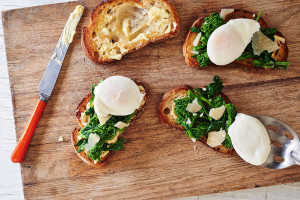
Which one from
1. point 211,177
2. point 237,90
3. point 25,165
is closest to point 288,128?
point 237,90

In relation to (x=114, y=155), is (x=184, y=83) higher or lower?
higher

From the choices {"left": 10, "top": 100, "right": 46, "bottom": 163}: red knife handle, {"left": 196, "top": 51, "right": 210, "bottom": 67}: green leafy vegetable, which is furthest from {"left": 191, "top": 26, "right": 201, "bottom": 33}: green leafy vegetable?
{"left": 10, "top": 100, "right": 46, "bottom": 163}: red knife handle

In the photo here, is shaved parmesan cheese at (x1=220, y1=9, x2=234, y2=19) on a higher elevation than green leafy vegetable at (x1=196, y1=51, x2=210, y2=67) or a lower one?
higher

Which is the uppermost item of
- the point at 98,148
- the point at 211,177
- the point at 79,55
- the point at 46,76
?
the point at 79,55

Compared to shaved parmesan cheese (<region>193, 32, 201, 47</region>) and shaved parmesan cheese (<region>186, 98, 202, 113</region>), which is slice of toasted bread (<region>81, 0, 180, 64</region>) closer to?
shaved parmesan cheese (<region>193, 32, 201, 47</region>)

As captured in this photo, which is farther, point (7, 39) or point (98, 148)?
point (7, 39)

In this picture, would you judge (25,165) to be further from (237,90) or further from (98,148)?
(237,90)
